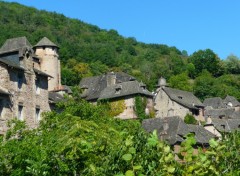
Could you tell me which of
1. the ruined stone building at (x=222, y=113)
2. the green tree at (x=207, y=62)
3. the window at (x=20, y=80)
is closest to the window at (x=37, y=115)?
the window at (x=20, y=80)

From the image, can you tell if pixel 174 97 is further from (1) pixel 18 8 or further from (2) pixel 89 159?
(1) pixel 18 8

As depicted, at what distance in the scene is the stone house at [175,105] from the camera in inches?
2990

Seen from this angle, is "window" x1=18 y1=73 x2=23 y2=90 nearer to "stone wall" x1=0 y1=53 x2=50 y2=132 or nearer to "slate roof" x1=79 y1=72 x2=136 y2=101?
"stone wall" x1=0 y1=53 x2=50 y2=132

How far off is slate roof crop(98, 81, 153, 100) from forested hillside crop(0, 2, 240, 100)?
4820cm

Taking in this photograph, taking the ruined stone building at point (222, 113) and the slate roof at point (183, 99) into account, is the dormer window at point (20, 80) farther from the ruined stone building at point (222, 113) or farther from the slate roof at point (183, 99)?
the slate roof at point (183, 99)

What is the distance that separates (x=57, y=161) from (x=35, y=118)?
26894 mm

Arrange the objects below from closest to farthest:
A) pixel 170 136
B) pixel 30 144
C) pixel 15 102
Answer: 1. pixel 30 144
2. pixel 15 102
3. pixel 170 136

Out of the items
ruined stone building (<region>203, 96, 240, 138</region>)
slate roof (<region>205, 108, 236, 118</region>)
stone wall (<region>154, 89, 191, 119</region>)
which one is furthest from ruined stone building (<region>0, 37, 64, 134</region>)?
slate roof (<region>205, 108, 236, 118</region>)

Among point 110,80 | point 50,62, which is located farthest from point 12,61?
point 110,80

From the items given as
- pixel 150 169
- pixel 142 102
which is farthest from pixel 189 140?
pixel 142 102

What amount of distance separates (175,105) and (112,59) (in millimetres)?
73395

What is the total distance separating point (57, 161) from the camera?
11141 mm

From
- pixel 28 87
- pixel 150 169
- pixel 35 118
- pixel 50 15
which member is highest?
pixel 50 15

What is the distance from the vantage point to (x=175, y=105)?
76.5 meters
